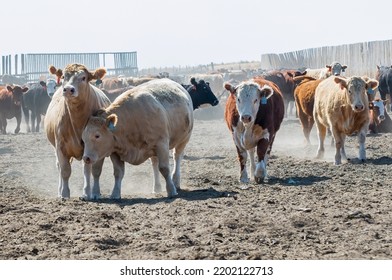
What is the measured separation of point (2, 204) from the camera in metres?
10.4

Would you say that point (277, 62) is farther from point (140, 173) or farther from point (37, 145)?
point (140, 173)

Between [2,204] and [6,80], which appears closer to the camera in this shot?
[2,204]

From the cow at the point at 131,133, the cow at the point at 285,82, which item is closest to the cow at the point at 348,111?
the cow at the point at 131,133

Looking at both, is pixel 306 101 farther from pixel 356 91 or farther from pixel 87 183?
pixel 87 183

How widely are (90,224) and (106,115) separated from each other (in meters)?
2.36

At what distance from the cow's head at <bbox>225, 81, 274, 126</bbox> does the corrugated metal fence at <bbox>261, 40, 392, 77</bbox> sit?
26.3 metres

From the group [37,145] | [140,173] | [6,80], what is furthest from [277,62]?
[140,173]

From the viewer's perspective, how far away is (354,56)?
41625 millimetres

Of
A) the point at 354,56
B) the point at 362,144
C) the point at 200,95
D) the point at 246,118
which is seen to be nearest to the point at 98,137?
the point at 246,118

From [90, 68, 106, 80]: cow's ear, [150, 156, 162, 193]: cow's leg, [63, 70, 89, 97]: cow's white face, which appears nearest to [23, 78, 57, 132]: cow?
[150, 156, 162, 193]: cow's leg

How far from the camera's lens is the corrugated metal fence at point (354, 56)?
1531 inches

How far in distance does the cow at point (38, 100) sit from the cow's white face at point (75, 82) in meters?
17.5

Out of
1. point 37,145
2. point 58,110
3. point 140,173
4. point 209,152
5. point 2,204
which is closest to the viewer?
point 2,204

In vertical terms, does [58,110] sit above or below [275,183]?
above
